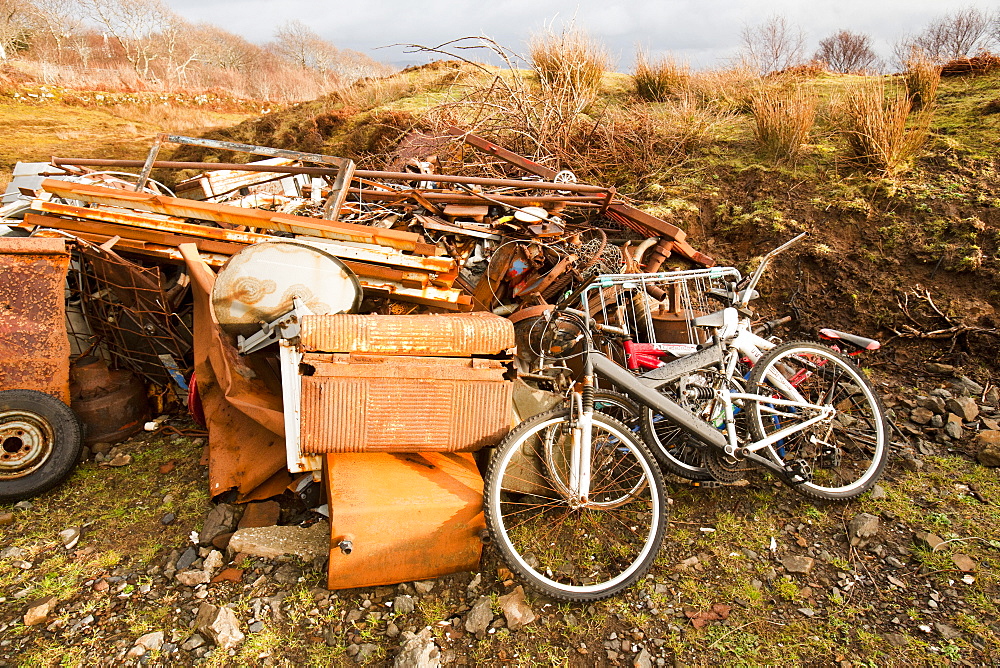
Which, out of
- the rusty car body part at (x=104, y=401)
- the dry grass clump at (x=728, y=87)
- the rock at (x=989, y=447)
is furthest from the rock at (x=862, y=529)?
the dry grass clump at (x=728, y=87)

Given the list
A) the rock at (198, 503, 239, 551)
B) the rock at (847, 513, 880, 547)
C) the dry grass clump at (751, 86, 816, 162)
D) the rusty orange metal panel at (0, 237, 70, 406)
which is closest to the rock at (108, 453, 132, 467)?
the rusty orange metal panel at (0, 237, 70, 406)

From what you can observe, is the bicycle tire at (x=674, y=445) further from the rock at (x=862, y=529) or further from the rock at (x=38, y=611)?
the rock at (x=38, y=611)

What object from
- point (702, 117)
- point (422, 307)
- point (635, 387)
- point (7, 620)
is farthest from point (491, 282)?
point (702, 117)

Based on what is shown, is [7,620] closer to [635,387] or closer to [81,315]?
[81,315]

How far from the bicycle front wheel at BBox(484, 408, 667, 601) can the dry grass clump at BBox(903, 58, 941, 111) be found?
6.78 meters

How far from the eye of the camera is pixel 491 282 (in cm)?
491

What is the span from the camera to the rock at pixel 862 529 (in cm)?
328

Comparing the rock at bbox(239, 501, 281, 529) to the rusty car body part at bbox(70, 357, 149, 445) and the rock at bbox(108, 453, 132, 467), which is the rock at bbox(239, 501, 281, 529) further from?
the rusty car body part at bbox(70, 357, 149, 445)

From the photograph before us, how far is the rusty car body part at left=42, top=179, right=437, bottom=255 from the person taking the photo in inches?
168

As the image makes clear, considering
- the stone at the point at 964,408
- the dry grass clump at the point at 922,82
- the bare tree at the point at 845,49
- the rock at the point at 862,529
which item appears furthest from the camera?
the bare tree at the point at 845,49

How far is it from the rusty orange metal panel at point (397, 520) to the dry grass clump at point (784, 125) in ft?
20.1

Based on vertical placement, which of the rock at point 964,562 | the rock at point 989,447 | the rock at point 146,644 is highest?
the rock at point 989,447

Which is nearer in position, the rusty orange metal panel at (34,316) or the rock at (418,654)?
the rock at (418,654)

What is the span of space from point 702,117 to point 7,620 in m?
8.43
